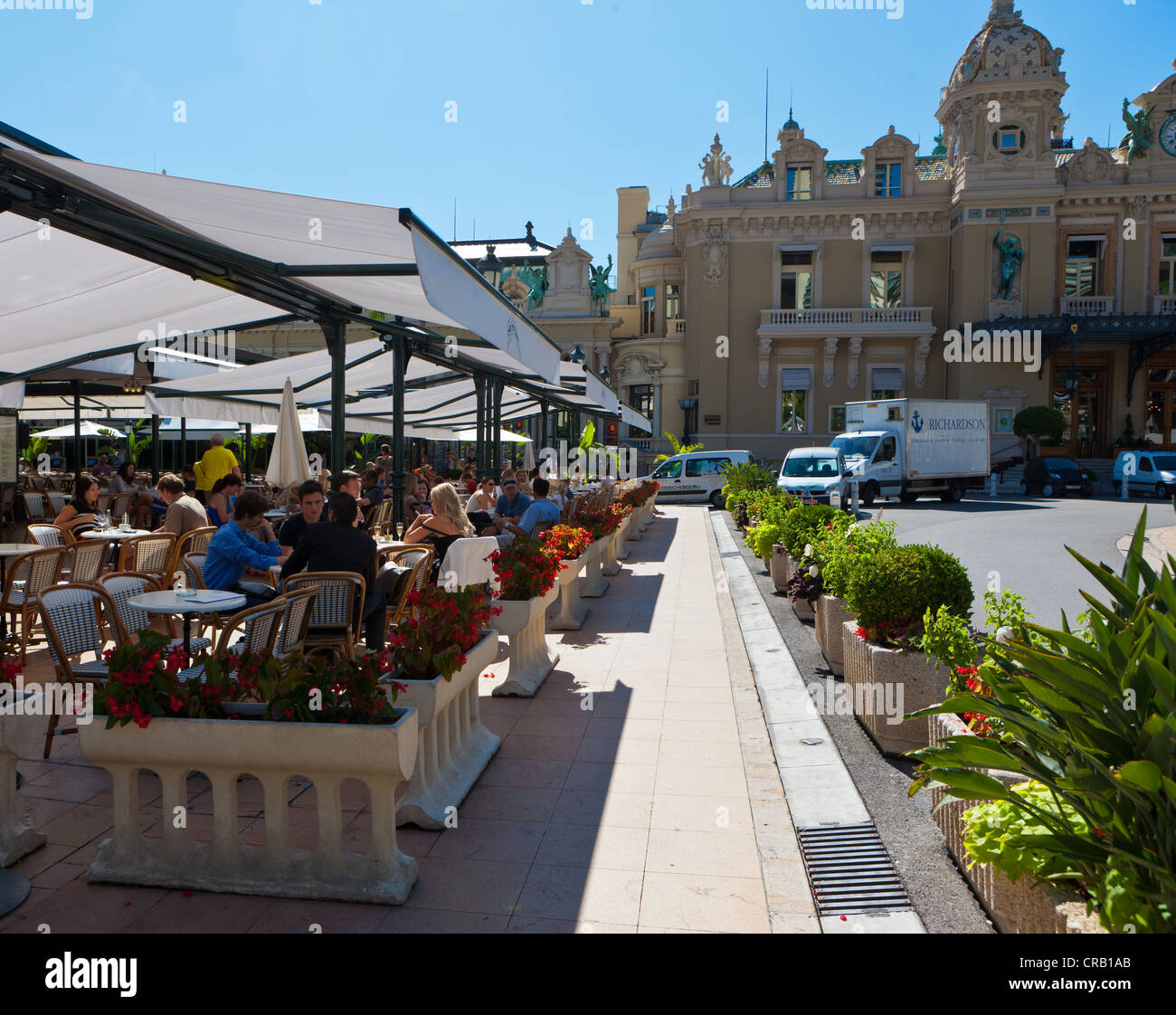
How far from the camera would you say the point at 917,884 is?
3.50 meters

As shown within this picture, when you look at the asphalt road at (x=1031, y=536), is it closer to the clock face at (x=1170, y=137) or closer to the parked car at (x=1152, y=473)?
the parked car at (x=1152, y=473)

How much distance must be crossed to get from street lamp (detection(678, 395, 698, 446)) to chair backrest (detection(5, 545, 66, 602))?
34.7m

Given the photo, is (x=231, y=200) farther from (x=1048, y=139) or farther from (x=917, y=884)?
(x=1048, y=139)

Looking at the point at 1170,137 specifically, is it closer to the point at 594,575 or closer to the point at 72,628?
the point at 594,575

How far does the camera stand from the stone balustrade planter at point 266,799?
131 inches

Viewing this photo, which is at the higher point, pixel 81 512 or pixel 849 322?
pixel 849 322

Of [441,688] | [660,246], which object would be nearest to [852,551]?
[441,688]

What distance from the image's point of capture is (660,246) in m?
43.6

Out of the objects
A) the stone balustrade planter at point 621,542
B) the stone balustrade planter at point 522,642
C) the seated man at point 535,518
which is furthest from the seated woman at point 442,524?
the stone balustrade planter at point 621,542

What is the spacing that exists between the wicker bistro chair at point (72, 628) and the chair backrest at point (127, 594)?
94 millimetres

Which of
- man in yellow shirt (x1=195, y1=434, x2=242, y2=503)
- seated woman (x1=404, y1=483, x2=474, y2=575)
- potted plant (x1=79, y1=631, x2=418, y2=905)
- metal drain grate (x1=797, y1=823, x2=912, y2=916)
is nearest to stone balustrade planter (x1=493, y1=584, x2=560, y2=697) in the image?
seated woman (x1=404, y1=483, x2=474, y2=575)

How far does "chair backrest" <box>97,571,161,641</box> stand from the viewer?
4.97m

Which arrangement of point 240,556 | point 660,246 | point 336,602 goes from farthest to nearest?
point 660,246
point 240,556
point 336,602

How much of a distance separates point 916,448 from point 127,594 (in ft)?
78.5
